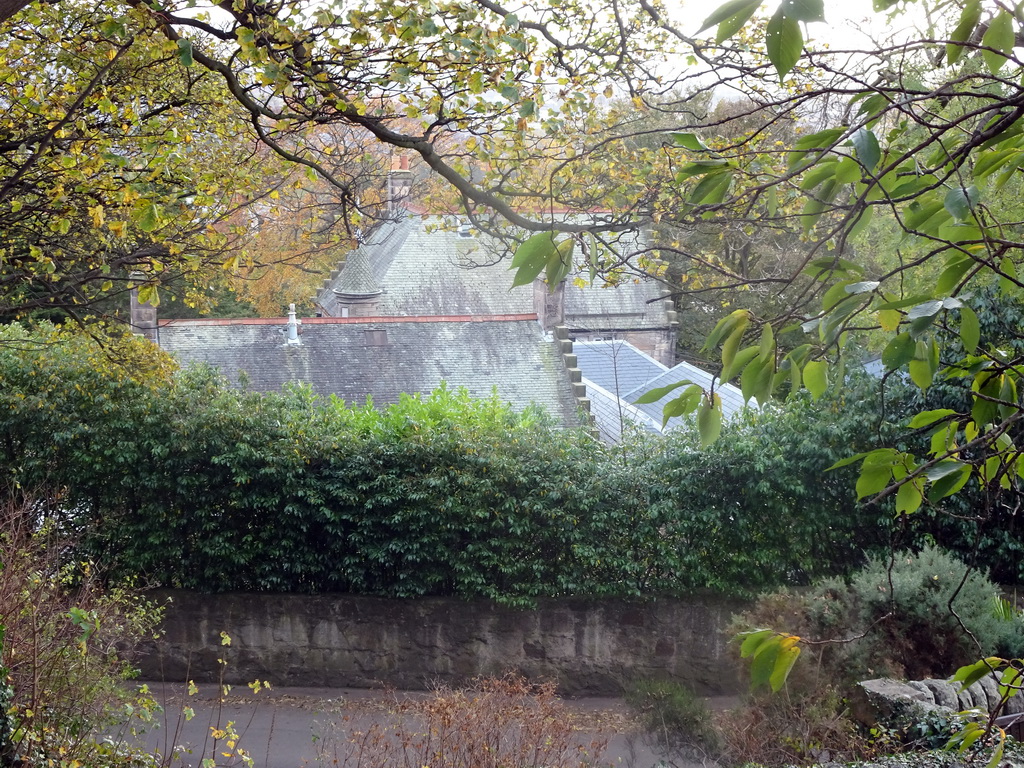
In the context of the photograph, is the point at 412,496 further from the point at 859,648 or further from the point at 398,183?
the point at 398,183

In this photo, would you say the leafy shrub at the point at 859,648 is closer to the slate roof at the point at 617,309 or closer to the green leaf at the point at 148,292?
the green leaf at the point at 148,292

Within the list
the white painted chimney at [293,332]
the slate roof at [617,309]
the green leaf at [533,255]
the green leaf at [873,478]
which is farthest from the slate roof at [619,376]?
the green leaf at [533,255]

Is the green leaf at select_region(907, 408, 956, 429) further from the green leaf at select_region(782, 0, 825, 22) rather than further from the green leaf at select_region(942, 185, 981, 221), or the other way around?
the green leaf at select_region(782, 0, 825, 22)

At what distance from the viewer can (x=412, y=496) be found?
1086 cm

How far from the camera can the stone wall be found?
11148 millimetres

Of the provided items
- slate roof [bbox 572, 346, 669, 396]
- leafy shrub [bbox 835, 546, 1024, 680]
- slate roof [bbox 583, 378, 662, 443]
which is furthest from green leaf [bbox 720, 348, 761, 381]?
slate roof [bbox 572, 346, 669, 396]

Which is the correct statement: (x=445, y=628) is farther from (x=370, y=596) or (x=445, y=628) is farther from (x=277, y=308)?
(x=277, y=308)

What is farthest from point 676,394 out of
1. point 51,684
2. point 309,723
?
point 51,684

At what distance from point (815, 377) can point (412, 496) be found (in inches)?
368

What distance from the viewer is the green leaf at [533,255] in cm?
152

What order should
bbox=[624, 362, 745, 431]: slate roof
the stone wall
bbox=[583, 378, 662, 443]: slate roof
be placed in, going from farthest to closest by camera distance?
1. bbox=[624, 362, 745, 431]: slate roof
2. bbox=[583, 378, 662, 443]: slate roof
3. the stone wall

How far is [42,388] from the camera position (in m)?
11.2

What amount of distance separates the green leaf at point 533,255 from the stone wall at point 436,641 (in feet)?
33.3

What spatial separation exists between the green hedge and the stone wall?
0.89 ft
